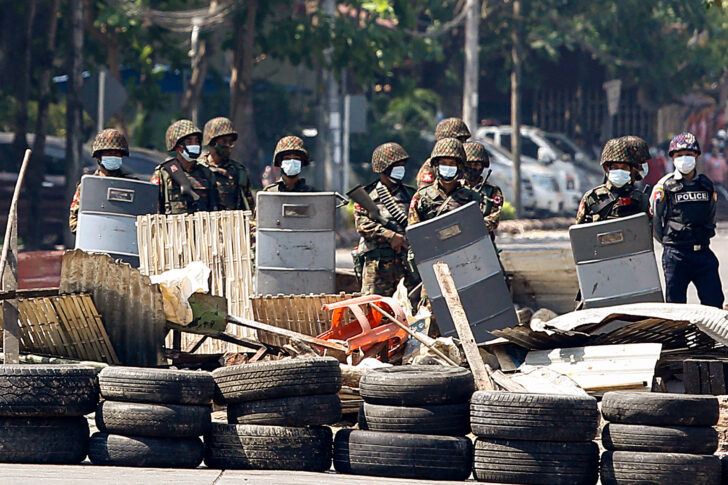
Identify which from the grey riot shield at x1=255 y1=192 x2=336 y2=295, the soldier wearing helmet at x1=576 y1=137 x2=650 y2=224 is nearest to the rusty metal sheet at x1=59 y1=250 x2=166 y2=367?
the grey riot shield at x1=255 y1=192 x2=336 y2=295

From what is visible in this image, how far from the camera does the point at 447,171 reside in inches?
432

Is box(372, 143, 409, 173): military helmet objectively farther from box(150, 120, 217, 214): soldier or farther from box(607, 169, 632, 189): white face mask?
box(607, 169, 632, 189): white face mask

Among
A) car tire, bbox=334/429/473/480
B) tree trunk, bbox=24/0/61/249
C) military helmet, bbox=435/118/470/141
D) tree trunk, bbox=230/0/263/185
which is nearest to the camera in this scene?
car tire, bbox=334/429/473/480

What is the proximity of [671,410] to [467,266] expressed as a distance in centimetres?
328

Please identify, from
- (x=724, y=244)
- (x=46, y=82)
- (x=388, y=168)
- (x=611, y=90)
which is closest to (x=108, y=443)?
(x=388, y=168)

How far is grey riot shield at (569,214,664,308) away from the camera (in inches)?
416

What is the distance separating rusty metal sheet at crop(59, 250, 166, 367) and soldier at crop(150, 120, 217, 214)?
212 cm

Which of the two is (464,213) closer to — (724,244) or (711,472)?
(711,472)

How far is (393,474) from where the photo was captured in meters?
7.63

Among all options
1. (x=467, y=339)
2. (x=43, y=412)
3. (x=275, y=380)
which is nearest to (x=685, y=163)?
(x=467, y=339)

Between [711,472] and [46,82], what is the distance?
56.0 feet

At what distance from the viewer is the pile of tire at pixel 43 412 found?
7.67 m

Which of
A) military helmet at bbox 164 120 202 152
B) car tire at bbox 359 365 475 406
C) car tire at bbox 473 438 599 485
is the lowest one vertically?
car tire at bbox 473 438 599 485

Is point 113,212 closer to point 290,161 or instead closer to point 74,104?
point 290,161
